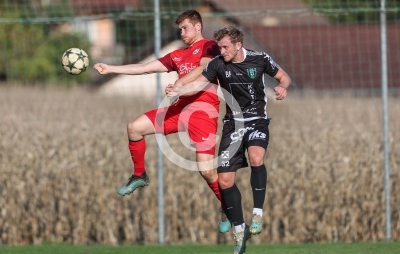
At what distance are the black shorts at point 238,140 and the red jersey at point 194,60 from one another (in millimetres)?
406

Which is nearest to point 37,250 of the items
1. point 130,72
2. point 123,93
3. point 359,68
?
point 130,72

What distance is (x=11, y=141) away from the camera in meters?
12.6

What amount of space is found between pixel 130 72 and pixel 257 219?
80.0 inches

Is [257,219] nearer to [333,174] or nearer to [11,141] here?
[333,174]

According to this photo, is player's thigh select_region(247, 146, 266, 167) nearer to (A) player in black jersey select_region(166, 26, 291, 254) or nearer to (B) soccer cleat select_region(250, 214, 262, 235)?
(A) player in black jersey select_region(166, 26, 291, 254)

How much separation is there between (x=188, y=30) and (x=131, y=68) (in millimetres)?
726

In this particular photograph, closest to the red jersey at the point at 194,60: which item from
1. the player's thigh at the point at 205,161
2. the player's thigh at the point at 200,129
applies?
the player's thigh at the point at 200,129

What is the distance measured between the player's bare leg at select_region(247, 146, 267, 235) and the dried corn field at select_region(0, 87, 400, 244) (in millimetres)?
3835

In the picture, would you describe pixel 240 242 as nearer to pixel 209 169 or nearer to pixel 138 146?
pixel 209 169

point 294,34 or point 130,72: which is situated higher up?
point 294,34

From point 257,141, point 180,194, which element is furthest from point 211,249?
point 257,141

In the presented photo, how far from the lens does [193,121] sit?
892 cm

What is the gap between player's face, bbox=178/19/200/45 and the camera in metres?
8.78

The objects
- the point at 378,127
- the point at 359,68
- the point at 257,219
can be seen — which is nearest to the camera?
the point at 257,219
